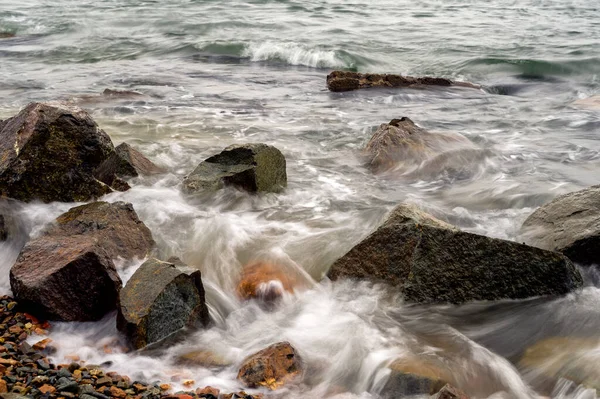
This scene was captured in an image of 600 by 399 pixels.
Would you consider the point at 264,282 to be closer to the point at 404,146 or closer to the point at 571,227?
the point at 571,227

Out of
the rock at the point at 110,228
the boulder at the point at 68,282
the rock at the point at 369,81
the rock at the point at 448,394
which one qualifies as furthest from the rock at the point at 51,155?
the rock at the point at 369,81

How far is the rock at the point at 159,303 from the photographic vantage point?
366cm

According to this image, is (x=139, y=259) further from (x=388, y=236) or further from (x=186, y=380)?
(x=388, y=236)

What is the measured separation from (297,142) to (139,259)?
377 centimetres

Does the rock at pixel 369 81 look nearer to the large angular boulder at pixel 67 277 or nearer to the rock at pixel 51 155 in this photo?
the rock at pixel 51 155

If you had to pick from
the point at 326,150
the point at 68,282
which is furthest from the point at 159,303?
the point at 326,150

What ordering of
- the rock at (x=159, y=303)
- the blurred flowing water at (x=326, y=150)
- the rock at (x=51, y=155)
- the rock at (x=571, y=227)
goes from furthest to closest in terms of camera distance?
the rock at (x=51, y=155) → the rock at (x=571, y=227) → the blurred flowing water at (x=326, y=150) → the rock at (x=159, y=303)

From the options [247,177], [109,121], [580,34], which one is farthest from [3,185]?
[580,34]

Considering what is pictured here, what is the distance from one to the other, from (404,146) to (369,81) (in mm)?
4153

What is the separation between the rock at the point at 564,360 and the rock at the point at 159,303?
6.58ft

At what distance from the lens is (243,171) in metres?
5.73

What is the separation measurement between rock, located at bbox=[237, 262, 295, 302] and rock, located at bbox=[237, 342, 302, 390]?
719 mm

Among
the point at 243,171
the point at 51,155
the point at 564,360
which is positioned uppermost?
the point at 51,155

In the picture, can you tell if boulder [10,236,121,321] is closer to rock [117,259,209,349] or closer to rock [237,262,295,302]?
rock [117,259,209,349]
